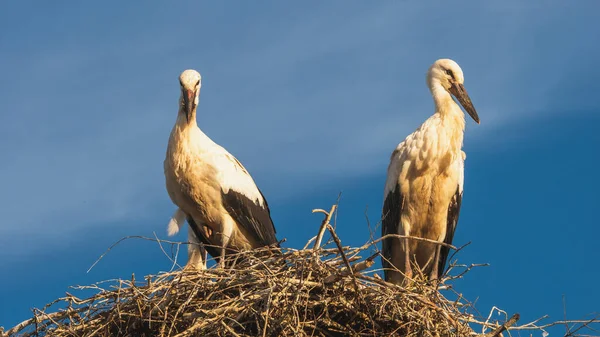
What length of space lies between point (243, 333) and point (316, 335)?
0.39m

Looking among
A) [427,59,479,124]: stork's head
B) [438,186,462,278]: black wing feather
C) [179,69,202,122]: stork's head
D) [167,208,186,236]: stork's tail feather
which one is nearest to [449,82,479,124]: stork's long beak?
[427,59,479,124]: stork's head

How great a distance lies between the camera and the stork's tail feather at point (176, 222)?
888cm

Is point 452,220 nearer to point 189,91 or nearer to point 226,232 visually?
point 226,232

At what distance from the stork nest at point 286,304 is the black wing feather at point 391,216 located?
5.98ft

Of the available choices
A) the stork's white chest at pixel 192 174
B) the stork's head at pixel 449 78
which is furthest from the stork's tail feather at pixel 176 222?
the stork's head at pixel 449 78

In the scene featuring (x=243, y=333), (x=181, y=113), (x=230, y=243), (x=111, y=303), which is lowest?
(x=243, y=333)

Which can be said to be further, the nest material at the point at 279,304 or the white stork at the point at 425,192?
the white stork at the point at 425,192

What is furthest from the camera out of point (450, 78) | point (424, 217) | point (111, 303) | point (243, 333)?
point (450, 78)

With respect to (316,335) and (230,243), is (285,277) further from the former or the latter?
(230,243)

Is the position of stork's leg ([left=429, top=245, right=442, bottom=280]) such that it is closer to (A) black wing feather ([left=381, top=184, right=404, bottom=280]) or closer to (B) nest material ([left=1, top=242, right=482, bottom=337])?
(A) black wing feather ([left=381, top=184, right=404, bottom=280])

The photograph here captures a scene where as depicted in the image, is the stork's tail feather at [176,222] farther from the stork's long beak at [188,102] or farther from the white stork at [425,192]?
the white stork at [425,192]

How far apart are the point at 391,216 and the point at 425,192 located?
0.30 meters

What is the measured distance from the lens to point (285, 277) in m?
6.23

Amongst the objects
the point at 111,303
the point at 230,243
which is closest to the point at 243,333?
the point at 111,303
